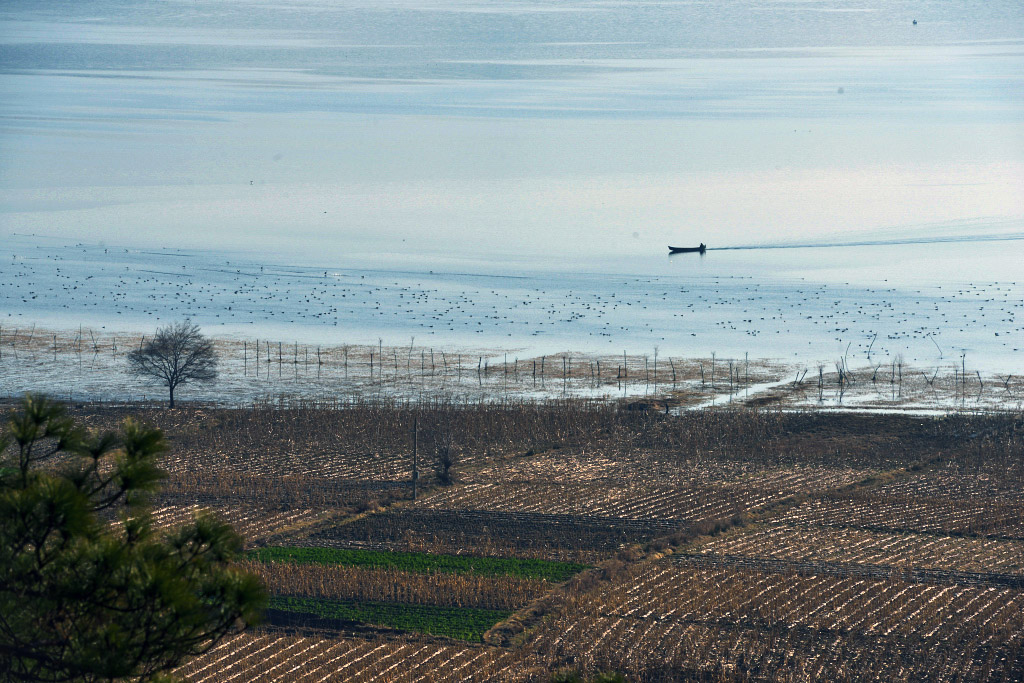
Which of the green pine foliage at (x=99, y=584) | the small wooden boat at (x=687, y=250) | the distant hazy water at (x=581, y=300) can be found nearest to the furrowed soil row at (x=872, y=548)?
the green pine foliage at (x=99, y=584)

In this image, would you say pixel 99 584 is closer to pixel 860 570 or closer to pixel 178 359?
pixel 860 570

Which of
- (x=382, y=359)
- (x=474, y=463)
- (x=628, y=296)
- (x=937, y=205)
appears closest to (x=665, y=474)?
(x=474, y=463)

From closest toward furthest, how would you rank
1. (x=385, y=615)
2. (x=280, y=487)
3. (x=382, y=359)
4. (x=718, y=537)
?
1. (x=385, y=615)
2. (x=718, y=537)
3. (x=280, y=487)
4. (x=382, y=359)

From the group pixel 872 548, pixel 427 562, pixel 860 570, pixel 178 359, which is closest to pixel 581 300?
pixel 178 359

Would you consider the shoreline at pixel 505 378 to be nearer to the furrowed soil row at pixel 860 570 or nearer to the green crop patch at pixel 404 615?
the furrowed soil row at pixel 860 570

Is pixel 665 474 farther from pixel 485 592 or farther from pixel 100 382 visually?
pixel 100 382

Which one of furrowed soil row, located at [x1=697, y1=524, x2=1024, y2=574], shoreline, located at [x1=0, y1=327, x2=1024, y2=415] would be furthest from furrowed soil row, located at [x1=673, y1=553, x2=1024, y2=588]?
Answer: shoreline, located at [x1=0, y1=327, x2=1024, y2=415]
